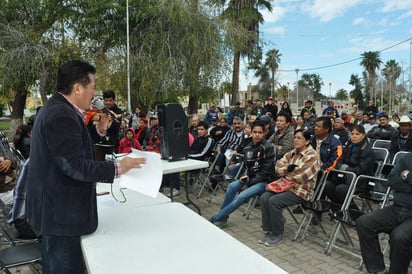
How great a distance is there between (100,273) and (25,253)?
135 centimetres

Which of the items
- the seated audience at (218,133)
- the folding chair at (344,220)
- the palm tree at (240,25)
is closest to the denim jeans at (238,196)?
the folding chair at (344,220)

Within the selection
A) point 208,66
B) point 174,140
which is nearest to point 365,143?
point 174,140

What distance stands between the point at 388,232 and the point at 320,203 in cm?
93

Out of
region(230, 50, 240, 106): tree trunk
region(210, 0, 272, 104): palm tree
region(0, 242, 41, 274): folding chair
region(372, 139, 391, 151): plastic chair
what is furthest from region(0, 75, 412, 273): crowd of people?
region(230, 50, 240, 106): tree trunk

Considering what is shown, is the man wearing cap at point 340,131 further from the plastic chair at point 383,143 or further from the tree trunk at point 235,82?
the tree trunk at point 235,82

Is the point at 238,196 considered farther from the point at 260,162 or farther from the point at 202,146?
the point at 202,146

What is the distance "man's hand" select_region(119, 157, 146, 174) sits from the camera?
5.96ft

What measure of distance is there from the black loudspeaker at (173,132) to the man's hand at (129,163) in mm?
2513

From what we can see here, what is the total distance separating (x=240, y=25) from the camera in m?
16.1

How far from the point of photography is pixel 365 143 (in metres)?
4.84

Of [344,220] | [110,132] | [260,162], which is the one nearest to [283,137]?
[260,162]

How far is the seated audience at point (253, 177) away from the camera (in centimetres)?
443

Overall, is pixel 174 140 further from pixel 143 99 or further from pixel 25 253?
pixel 143 99

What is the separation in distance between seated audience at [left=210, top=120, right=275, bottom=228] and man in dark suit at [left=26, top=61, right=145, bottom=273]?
2821 mm
